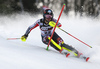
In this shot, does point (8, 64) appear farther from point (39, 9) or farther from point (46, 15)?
point (39, 9)

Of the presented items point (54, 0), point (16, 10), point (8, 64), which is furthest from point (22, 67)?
point (54, 0)

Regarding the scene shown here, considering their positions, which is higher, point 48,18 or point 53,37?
Answer: point 48,18

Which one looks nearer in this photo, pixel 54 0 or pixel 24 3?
pixel 24 3

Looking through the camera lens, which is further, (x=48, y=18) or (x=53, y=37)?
(x=53, y=37)

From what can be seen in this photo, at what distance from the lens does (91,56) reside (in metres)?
3.78

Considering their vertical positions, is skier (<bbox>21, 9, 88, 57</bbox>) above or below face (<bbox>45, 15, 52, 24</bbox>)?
below

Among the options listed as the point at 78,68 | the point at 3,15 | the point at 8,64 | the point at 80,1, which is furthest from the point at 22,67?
the point at 80,1

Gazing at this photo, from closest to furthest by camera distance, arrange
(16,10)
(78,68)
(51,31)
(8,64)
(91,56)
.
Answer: (8,64) → (78,68) → (91,56) → (51,31) → (16,10)

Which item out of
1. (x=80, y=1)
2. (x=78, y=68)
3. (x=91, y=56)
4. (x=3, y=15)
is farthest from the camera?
(x=80, y=1)

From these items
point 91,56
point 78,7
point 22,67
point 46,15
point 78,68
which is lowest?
point 78,7

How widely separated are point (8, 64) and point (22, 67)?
0.60 ft

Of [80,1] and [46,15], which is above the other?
[46,15]

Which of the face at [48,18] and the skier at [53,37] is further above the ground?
the face at [48,18]

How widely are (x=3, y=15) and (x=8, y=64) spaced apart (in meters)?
16.4
